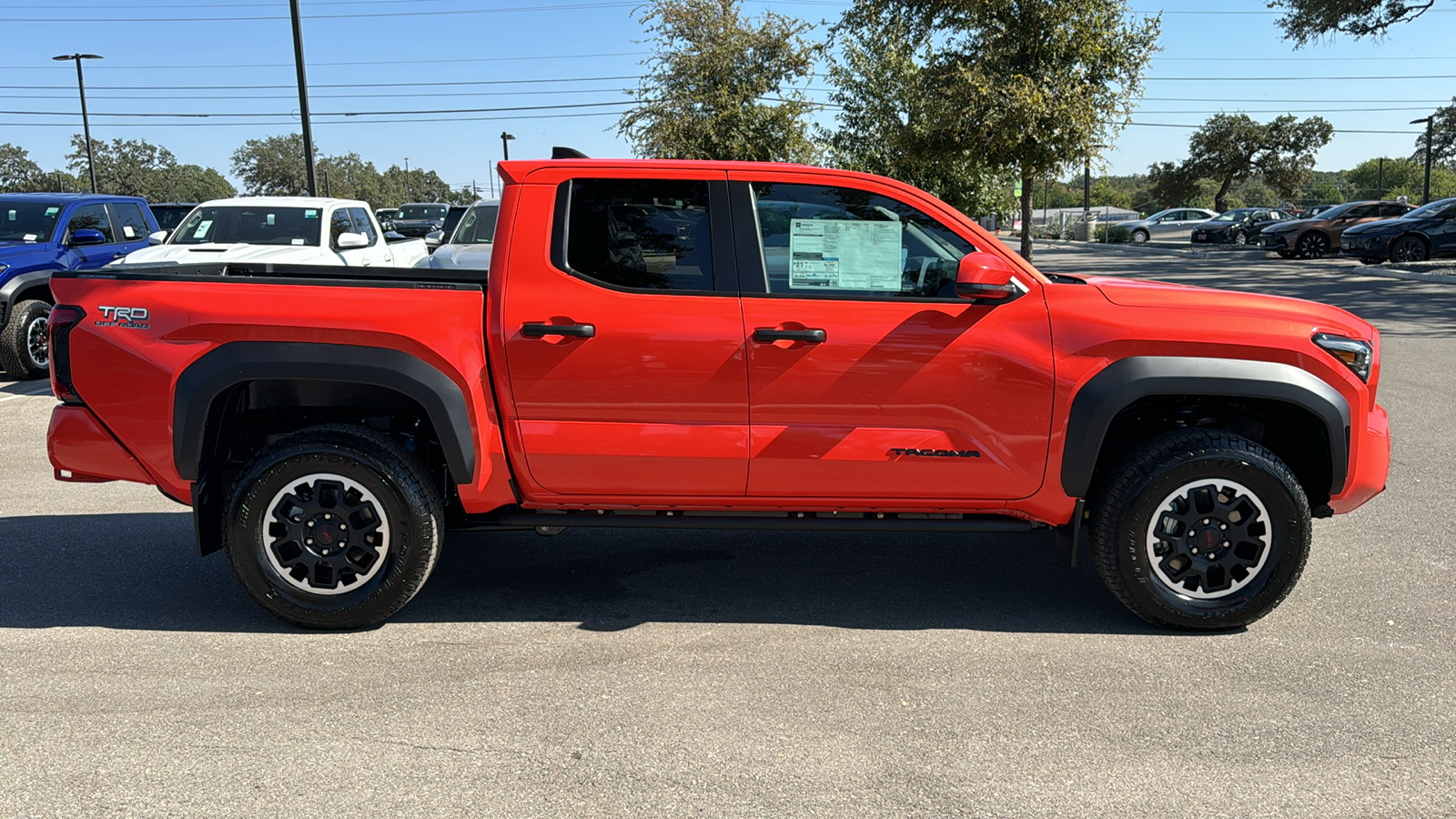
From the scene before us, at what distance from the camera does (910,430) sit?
424cm

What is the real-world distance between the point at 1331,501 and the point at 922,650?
1.84 metres

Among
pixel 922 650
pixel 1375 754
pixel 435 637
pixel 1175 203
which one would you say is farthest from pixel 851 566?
pixel 1175 203

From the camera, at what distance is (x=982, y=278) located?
404cm

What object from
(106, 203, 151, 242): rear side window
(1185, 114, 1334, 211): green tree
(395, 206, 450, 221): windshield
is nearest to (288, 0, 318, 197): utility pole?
(106, 203, 151, 242): rear side window

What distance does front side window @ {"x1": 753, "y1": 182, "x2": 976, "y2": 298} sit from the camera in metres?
4.31

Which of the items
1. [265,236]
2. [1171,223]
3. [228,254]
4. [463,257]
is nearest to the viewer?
[228,254]

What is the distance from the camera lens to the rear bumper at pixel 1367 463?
436 cm

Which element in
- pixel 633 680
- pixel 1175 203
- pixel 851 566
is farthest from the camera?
pixel 1175 203

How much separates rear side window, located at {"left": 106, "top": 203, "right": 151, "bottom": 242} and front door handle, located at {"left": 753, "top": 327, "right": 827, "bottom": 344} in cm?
1141

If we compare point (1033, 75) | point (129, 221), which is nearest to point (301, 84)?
point (129, 221)

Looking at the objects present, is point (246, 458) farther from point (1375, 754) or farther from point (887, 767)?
point (1375, 754)

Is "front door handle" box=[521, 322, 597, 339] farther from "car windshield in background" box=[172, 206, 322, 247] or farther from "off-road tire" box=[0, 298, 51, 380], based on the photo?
"off-road tire" box=[0, 298, 51, 380]

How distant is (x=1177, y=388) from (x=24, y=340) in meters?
11.2

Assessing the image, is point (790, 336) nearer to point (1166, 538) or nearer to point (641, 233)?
point (641, 233)
